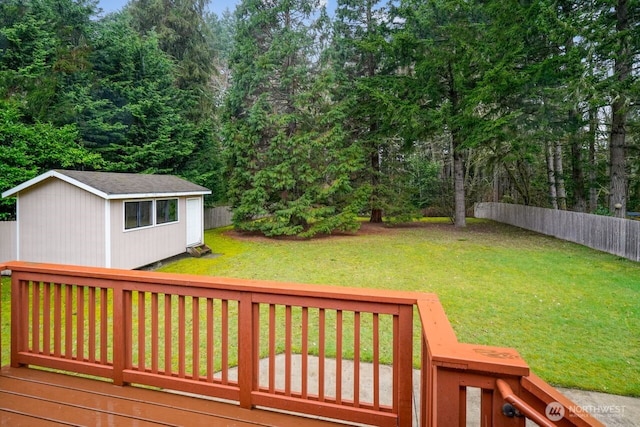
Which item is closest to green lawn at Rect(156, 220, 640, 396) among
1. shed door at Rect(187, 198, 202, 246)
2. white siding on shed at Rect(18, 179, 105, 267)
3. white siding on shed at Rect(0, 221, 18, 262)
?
shed door at Rect(187, 198, 202, 246)

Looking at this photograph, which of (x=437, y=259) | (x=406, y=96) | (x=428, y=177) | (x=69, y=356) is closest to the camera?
(x=69, y=356)

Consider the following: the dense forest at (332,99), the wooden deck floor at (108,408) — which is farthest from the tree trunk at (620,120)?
the wooden deck floor at (108,408)

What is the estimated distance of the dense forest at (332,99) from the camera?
35.1 feet

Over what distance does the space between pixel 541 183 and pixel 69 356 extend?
802 inches

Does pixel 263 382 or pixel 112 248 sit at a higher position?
pixel 112 248

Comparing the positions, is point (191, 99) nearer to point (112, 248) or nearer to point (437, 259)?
point (112, 248)

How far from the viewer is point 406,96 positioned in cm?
1588

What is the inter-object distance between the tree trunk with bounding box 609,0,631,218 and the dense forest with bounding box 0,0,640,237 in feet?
0.14

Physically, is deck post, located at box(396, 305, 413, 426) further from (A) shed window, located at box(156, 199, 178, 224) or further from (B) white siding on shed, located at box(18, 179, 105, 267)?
(A) shed window, located at box(156, 199, 178, 224)

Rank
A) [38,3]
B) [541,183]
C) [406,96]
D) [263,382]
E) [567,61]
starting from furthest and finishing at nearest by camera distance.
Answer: [541,183] < [406,96] < [38,3] < [567,61] < [263,382]

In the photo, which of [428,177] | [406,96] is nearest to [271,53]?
[406,96]

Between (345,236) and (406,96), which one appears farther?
(406,96)

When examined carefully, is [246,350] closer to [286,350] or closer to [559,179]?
[286,350]

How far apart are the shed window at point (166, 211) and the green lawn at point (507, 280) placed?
4.44 ft
